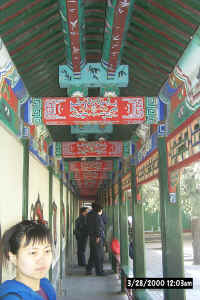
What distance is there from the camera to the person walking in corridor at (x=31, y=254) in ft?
5.08

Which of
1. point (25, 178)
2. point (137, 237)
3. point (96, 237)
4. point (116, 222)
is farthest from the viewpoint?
point (116, 222)

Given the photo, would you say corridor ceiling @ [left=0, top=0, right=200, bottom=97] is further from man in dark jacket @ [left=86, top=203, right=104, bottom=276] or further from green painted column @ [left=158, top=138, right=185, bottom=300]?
man in dark jacket @ [left=86, top=203, right=104, bottom=276]

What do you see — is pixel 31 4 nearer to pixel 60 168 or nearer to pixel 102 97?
pixel 102 97

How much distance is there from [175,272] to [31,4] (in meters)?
2.52

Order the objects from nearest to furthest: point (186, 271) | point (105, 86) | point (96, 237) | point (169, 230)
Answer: point (105, 86) < point (169, 230) < point (96, 237) < point (186, 271)

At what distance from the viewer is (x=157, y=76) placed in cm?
291

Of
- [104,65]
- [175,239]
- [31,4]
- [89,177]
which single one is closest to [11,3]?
[31,4]

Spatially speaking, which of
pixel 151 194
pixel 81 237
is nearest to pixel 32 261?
pixel 81 237

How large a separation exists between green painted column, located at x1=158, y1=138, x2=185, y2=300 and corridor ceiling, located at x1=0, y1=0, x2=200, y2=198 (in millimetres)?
823

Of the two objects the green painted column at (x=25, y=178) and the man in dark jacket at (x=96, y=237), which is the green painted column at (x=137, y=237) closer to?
the green painted column at (x=25, y=178)

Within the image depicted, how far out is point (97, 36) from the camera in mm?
2715

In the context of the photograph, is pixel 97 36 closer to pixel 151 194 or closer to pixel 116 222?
pixel 116 222

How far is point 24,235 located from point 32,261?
0.13m

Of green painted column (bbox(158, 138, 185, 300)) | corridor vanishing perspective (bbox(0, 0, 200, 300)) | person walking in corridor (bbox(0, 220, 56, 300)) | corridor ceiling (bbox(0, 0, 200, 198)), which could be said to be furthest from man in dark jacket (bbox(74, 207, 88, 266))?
person walking in corridor (bbox(0, 220, 56, 300))
